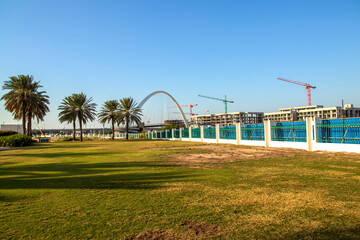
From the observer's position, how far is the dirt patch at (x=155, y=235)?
355cm

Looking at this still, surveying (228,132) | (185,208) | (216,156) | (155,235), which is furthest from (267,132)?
(155,235)

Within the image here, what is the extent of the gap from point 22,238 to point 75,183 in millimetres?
4016

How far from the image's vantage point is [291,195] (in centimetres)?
556

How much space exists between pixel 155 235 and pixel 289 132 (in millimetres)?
19889

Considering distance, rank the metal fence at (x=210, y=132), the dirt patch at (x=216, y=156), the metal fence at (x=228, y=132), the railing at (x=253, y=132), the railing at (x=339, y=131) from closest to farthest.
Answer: the dirt patch at (x=216, y=156)
the railing at (x=339, y=131)
the railing at (x=253, y=132)
the metal fence at (x=228, y=132)
the metal fence at (x=210, y=132)

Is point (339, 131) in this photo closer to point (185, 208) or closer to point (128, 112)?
point (185, 208)

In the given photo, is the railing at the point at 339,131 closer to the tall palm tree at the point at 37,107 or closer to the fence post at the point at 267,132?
the fence post at the point at 267,132

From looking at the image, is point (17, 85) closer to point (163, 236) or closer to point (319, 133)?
point (319, 133)

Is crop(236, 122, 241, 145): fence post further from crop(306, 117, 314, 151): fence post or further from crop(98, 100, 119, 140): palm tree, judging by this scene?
crop(98, 100, 119, 140): palm tree

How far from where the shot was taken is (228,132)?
3125 centimetres

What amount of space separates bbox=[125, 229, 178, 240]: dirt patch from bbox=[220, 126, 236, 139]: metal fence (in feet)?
88.0

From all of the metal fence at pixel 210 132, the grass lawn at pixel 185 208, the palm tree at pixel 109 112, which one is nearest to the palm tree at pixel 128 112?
the palm tree at pixel 109 112

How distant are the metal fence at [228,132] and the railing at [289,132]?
23.3ft

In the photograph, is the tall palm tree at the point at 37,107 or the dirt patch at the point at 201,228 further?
the tall palm tree at the point at 37,107
